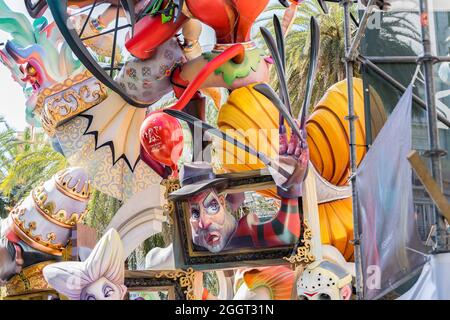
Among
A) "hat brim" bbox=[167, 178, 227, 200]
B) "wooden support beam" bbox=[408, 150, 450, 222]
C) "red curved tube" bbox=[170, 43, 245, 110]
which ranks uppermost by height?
"red curved tube" bbox=[170, 43, 245, 110]

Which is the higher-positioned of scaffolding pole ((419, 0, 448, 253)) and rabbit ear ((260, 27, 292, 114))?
rabbit ear ((260, 27, 292, 114))

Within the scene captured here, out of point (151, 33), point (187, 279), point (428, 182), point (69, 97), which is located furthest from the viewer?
point (69, 97)

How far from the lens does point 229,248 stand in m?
8.38

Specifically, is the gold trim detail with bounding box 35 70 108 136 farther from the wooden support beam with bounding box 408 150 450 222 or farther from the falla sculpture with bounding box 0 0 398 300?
the wooden support beam with bounding box 408 150 450 222

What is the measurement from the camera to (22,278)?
949cm

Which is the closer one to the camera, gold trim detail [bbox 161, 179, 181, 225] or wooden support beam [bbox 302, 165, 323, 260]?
wooden support beam [bbox 302, 165, 323, 260]

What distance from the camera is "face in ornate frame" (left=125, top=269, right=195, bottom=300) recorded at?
8594mm

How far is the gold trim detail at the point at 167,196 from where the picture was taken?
868 centimetres

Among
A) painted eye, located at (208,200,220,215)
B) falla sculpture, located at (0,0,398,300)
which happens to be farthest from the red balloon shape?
painted eye, located at (208,200,220,215)

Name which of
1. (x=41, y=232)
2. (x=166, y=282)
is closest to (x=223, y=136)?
(x=166, y=282)

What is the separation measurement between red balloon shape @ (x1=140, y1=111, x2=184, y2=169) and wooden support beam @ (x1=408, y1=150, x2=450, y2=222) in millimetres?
4903

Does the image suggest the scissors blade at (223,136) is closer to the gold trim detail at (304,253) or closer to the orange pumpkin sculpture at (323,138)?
the orange pumpkin sculpture at (323,138)

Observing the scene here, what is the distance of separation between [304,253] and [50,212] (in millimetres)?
3007

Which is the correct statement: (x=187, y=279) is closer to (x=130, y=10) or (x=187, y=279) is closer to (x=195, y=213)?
(x=195, y=213)
